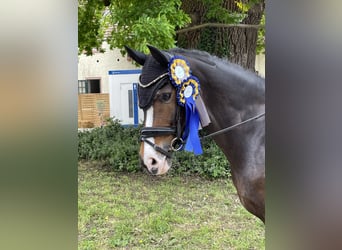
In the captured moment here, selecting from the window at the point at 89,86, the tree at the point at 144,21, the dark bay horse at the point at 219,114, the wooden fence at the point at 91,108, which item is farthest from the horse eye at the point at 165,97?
the window at the point at 89,86

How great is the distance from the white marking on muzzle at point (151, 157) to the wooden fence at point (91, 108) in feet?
31.1

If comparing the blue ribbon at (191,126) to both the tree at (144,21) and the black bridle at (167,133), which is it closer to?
the black bridle at (167,133)

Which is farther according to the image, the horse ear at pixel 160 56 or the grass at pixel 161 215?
the grass at pixel 161 215

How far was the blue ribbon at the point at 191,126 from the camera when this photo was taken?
2.44 metres

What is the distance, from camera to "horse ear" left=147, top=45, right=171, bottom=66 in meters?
2.45

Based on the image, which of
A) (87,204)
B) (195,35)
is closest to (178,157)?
(87,204)

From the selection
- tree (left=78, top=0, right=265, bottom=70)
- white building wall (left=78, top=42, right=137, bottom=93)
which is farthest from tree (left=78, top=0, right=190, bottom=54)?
white building wall (left=78, top=42, right=137, bottom=93)

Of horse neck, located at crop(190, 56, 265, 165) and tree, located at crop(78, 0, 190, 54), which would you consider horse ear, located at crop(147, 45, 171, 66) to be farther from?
tree, located at crop(78, 0, 190, 54)
